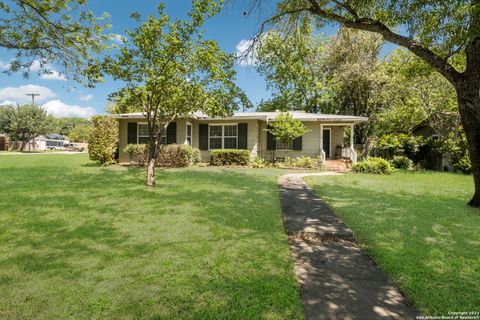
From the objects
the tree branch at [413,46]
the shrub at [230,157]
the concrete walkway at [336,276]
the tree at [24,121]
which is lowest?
the concrete walkway at [336,276]

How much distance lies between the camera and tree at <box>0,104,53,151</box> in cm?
3794

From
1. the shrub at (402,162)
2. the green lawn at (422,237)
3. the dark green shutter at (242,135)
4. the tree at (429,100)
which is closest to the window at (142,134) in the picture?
the dark green shutter at (242,135)

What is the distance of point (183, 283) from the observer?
3.09 metres

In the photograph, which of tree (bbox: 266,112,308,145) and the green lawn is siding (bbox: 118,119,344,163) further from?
the green lawn

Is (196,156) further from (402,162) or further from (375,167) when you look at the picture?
(402,162)

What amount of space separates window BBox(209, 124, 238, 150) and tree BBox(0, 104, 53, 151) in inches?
1299

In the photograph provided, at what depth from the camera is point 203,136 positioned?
59.1ft

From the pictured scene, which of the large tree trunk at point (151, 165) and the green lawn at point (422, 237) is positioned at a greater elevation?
the large tree trunk at point (151, 165)

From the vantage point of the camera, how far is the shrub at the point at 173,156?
15.8 metres

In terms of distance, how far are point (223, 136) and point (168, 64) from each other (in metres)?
9.45

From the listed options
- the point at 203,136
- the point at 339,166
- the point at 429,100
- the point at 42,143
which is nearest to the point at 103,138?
the point at 203,136

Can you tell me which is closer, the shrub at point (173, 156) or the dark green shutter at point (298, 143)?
the shrub at point (173, 156)

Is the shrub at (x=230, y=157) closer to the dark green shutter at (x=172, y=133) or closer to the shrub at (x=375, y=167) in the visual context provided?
the dark green shutter at (x=172, y=133)

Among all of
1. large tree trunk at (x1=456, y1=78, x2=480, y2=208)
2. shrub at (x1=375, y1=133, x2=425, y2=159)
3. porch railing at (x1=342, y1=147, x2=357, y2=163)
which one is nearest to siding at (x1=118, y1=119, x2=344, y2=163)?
porch railing at (x1=342, y1=147, x2=357, y2=163)
